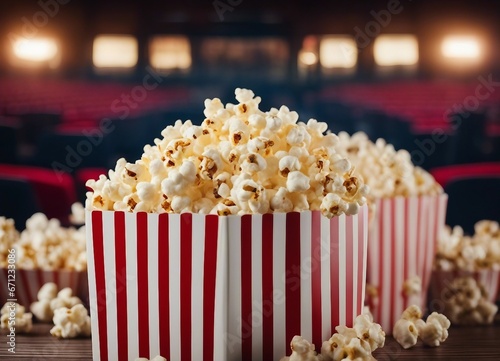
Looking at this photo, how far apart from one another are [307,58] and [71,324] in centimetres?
293

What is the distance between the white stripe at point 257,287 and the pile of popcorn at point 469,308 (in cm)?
85

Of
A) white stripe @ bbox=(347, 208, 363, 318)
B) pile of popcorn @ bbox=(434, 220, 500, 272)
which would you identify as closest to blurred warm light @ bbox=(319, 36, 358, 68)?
pile of popcorn @ bbox=(434, 220, 500, 272)

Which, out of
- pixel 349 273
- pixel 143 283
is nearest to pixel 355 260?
pixel 349 273

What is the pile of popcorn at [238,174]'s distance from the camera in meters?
1.67

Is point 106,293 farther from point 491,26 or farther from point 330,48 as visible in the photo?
point 491,26

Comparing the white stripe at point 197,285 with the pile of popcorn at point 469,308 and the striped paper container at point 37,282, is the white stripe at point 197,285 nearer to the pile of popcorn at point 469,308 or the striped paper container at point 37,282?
the striped paper container at point 37,282

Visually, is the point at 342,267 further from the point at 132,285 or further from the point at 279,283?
the point at 132,285

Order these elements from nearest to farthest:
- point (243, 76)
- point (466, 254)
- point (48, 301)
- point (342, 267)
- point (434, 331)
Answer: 1. point (342, 267)
2. point (434, 331)
3. point (48, 301)
4. point (466, 254)
5. point (243, 76)

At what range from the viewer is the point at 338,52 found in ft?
15.7

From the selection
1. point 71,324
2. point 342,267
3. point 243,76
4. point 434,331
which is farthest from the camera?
point 243,76

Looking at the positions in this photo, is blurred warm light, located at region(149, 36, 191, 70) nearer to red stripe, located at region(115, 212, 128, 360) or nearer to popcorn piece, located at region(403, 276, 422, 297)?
popcorn piece, located at region(403, 276, 422, 297)

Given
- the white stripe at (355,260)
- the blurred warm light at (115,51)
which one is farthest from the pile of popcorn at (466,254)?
the blurred warm light at (115,51)

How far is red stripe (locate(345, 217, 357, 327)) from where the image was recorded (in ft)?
5.84

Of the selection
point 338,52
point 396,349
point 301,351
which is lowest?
point 396,349
